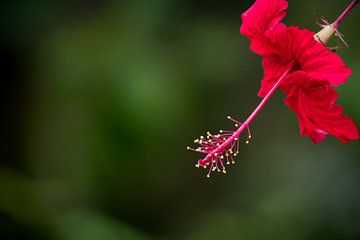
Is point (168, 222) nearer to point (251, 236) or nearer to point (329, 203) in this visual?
point (251, 236)

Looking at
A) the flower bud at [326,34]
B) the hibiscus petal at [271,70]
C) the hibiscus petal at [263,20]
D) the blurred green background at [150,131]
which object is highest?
the blurred green background at [150,131]

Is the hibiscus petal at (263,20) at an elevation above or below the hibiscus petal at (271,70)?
above

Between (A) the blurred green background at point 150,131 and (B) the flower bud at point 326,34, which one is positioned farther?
(A) the blurred green background at point 150,131

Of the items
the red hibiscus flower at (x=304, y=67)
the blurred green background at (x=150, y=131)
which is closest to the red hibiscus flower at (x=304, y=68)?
the red hibiscus flower at (x=304, y=67)

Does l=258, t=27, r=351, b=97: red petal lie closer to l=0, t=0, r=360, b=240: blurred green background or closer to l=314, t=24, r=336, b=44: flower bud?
l=314, t=24, r=336, b=44: flower bud

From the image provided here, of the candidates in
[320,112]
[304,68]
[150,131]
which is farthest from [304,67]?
[150,131]

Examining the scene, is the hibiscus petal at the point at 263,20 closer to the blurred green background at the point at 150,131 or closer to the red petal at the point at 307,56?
the red petal at the point at 307,56
